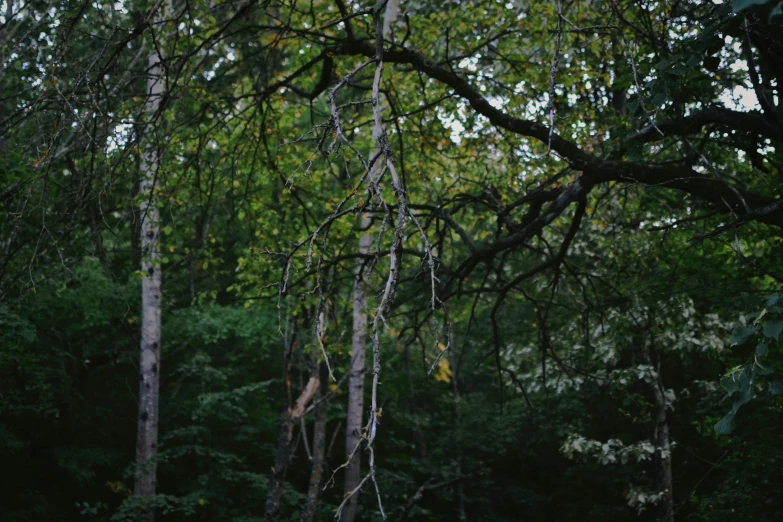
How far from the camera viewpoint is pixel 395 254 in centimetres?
177

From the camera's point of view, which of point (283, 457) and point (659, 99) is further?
point (283, 457)

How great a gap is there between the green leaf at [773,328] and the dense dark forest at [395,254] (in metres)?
0.05

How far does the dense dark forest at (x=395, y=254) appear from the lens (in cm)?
438

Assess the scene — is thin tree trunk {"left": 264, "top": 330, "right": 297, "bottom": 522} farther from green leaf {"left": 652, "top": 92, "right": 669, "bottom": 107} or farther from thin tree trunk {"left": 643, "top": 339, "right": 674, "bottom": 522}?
green leaf {"left": 652, "top": 92, "right": 669, "bottom": 107}

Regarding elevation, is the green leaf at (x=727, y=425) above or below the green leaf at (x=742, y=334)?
below

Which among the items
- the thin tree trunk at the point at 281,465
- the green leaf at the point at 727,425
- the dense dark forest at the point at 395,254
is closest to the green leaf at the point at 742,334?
the dense dark forest at the point at 395,254

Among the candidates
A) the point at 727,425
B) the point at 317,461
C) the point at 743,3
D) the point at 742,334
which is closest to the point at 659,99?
the point at 742,334

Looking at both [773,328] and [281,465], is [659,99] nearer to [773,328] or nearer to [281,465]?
[773,328]

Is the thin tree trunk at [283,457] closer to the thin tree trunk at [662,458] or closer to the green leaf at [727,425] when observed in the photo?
the thin tree trunk at [662,458]

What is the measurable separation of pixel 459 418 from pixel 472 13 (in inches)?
371

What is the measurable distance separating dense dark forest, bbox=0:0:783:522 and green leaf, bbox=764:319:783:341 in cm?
5

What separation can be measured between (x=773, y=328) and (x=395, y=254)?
1.55 m

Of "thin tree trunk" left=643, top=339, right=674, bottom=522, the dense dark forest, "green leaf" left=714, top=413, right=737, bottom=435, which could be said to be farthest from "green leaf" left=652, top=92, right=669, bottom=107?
"thin tree trunk" left=643, top=339, right=674, bottom=522

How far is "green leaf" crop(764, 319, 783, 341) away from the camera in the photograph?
2.51 m
